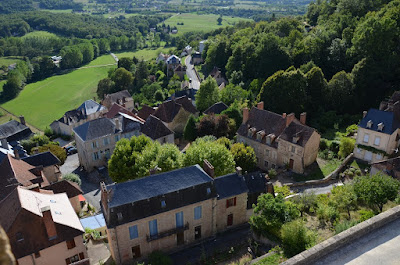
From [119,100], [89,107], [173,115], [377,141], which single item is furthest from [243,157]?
[119,100]

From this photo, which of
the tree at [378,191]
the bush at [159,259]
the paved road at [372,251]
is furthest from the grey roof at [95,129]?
the paved road at [372,251]

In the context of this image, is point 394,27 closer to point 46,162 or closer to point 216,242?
point 216,242

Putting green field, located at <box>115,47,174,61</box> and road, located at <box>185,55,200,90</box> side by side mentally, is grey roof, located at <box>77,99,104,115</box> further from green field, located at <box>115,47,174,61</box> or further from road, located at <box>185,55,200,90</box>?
green field, located at <box>115,47,174,61</box>

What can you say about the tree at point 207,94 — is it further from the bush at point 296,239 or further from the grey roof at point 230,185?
the bush at point 296,239

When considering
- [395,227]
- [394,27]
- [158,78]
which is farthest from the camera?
[158,78]

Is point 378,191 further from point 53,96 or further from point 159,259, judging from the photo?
point 53,96

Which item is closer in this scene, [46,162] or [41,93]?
[46,162]

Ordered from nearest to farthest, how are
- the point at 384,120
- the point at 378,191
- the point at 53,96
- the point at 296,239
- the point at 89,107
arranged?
the point at 296,239 < the point at 378,191 < the point at 384,120 < the point at 89,107 < the point at 53,96

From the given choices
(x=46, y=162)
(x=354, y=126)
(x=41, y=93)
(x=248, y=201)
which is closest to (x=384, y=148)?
(x=354, y=126)
